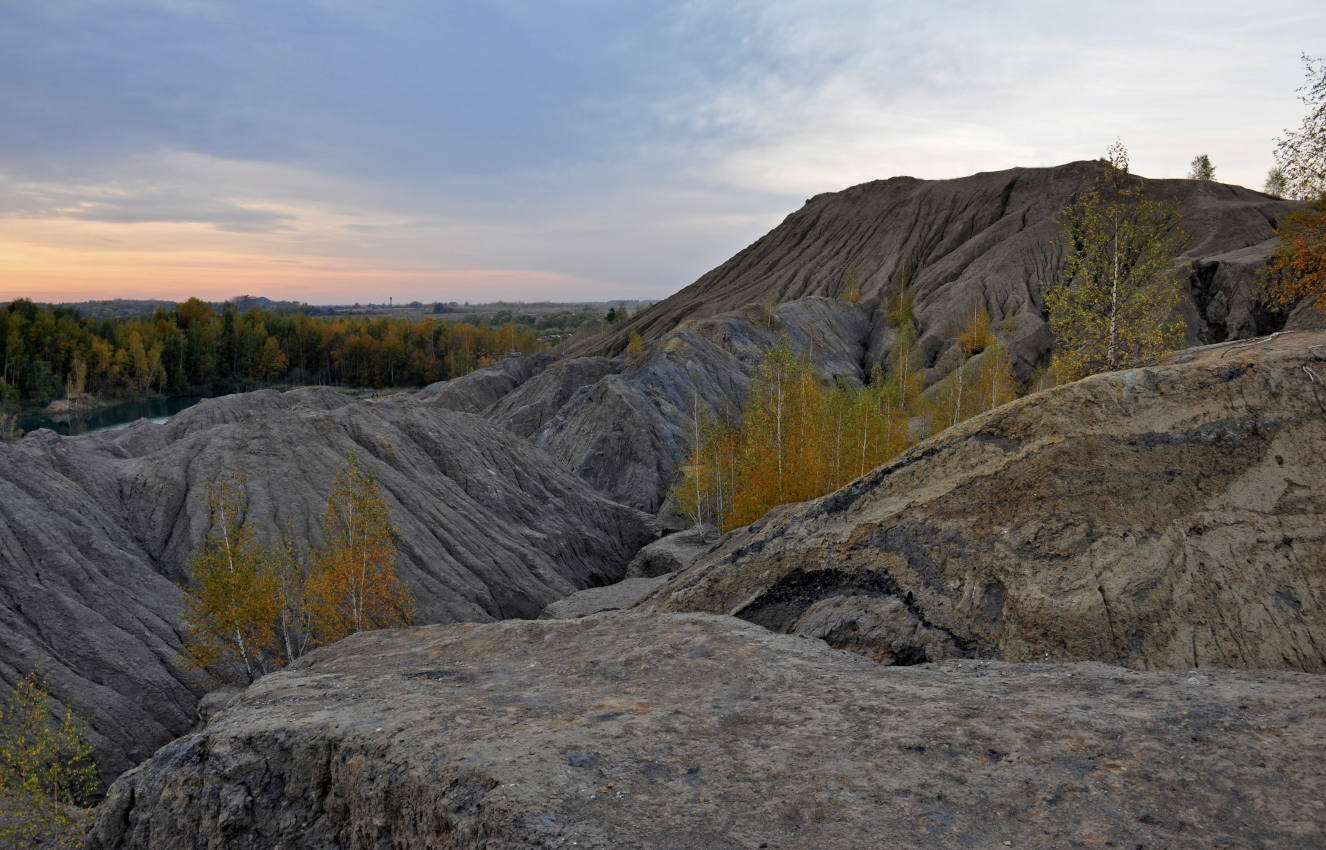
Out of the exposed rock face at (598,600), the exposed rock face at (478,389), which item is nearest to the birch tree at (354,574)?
→ the exposed rock face at (598,600)

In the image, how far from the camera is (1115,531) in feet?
30.0

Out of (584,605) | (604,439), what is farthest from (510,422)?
(584,605)

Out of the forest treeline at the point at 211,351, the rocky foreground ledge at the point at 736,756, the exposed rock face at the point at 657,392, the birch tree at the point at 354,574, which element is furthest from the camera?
the forest treeline at the point at 211,351

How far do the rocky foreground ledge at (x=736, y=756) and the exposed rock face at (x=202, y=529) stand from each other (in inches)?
619

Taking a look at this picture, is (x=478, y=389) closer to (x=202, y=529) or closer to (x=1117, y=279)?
(x=202, y=529)

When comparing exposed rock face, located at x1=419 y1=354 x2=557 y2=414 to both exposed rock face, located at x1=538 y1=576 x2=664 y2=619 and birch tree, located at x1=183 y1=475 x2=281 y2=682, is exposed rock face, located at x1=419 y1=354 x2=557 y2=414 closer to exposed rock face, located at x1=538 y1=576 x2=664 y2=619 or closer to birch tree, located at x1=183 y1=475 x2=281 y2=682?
exposed rock face, located at x1=538 y1=576 x2=664 y2=619

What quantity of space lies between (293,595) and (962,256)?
8088cm

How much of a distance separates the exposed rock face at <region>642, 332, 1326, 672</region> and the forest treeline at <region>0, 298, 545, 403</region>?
11036 centimetres

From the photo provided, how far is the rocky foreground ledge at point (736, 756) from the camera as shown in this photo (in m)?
5.08

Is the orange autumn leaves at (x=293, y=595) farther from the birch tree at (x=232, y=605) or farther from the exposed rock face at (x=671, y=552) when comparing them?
the exposed rock face at (x=671, y=552)

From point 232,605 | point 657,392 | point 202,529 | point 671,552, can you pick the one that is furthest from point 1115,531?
point 657,392

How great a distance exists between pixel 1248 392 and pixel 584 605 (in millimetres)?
19039

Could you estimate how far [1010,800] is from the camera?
207 inches

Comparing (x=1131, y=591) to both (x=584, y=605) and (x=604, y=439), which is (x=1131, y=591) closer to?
(x=584, y=605)
